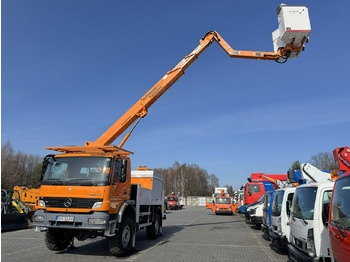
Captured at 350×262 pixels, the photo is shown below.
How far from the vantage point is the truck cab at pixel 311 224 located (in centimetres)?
467

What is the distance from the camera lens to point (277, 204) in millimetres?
8703

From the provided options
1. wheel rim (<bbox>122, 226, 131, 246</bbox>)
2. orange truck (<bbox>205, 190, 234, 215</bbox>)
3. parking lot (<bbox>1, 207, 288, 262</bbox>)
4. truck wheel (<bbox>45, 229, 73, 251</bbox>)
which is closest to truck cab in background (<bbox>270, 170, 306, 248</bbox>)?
parking lot (<bbox>1, 207, 288, 262</bbox>)

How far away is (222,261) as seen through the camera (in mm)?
7219

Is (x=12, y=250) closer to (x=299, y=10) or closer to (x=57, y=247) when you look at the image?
(x=57, y=247)

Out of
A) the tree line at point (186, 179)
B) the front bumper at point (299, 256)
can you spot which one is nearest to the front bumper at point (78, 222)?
the front bumper at point (299, 256)

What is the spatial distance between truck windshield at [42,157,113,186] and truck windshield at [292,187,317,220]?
15.5ft

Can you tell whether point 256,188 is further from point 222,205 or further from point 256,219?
point 222,205

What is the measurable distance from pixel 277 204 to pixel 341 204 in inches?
208

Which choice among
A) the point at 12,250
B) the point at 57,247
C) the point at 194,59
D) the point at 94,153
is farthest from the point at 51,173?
the point at 194,59

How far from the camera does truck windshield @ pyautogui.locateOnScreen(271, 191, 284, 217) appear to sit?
8400 mm

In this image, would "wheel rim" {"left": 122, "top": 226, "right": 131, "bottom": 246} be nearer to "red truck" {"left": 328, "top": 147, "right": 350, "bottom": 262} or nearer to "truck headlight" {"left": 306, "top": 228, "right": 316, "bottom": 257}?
"truck headlight" {"left": 306, "top": 228, "right": 316, "bottom": 257}

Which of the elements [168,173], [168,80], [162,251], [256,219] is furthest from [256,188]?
[168,173]

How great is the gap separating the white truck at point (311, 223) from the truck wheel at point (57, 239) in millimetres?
6414

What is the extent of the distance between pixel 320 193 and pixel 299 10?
667cm
